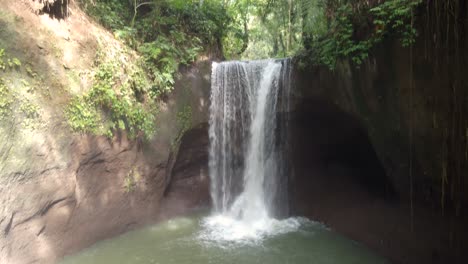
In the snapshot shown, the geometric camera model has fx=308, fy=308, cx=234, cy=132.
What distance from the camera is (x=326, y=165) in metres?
8.09

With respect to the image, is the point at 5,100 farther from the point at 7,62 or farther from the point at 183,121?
the point at 183,121

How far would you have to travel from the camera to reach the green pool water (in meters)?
5.99

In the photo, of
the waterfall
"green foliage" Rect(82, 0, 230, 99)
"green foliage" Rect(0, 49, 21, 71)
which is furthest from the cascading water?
"green foliage" Rect(0, 49, 21, 71)

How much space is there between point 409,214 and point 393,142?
4.44ft

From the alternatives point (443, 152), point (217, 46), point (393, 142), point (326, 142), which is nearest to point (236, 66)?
point (217, 46)

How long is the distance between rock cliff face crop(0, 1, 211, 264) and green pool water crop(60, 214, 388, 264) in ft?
1.53

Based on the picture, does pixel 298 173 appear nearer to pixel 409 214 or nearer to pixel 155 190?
pixel 409 214

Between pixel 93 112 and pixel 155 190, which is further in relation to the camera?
→ pixel 155 190

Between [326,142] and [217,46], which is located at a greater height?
[217,46]

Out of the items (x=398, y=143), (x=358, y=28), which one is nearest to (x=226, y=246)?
(x=398, y=143)

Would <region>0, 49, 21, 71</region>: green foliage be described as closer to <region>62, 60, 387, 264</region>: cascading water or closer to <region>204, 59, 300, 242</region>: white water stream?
<region>62, 60, 387, 264</region>: cascading water

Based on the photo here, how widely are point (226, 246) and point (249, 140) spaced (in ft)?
10.8

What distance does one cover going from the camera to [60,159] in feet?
18.7

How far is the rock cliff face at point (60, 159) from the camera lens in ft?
16.6
